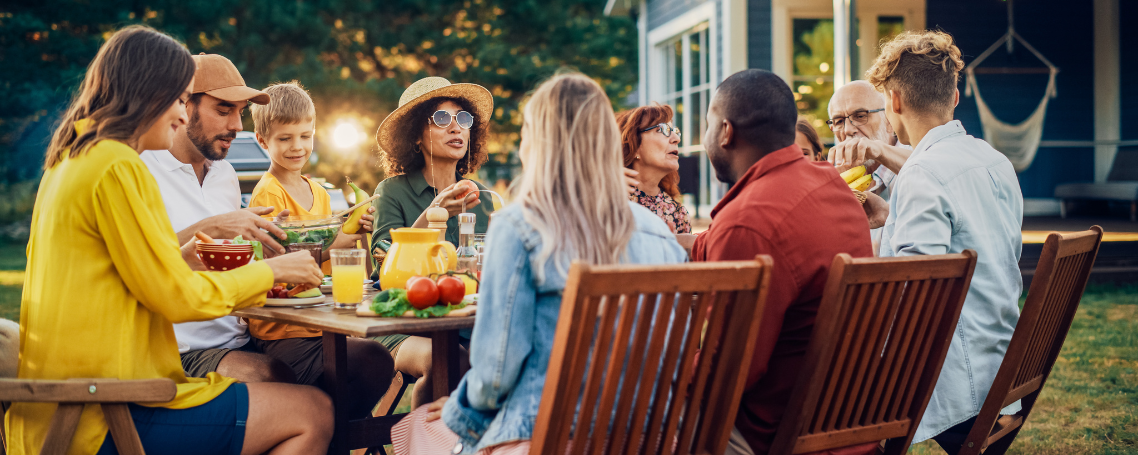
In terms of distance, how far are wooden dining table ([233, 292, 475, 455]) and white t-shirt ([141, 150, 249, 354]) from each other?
42cm

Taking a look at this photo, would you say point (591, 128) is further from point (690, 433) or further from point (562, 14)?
point (562, 14)

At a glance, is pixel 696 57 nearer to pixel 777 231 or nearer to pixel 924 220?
pixel 924 220

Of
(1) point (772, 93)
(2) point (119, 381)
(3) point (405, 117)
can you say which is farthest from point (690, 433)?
(3) point (405, 117)

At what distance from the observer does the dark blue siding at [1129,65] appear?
477 inches

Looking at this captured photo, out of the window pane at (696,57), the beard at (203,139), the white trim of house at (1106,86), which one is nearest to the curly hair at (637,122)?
the beard at (203,139)

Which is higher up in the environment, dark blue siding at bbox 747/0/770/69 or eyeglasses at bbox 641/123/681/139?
dark blue siding at bbox 747/0/770/69

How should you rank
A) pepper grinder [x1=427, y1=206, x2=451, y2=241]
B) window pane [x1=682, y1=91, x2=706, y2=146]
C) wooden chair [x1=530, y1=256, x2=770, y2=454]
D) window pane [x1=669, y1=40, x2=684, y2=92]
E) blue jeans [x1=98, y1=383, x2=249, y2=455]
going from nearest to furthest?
wooden chair [x1=530, y1=256, x2=770, y2=454] → blue jeans [x1=98, y1=383, x2=249, y2=455] → pepper grinder [x1=427, y1=206, x2=451, y2=241] → window pane [x1=682, y1=91, x2=706, y2=146] → window pane [x1=669, y1=40, x2=684, y2=92]

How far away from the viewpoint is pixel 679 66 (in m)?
13.1

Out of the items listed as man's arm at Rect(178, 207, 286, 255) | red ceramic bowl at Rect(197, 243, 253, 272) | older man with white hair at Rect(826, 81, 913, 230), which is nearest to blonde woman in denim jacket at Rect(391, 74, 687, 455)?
red ceramic bowl at Rect(197, 243, 253, 272)

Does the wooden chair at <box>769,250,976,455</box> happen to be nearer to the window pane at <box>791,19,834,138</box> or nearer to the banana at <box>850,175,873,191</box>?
the banana at <box>850,175,873,191</box>

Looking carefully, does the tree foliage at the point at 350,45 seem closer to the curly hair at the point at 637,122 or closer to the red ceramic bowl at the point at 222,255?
the curly hair at the point at 637,122

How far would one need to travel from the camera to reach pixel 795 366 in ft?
6.93

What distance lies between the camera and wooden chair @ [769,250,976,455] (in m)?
1.89

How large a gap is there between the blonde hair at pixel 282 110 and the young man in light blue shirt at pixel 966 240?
230 centimetres
